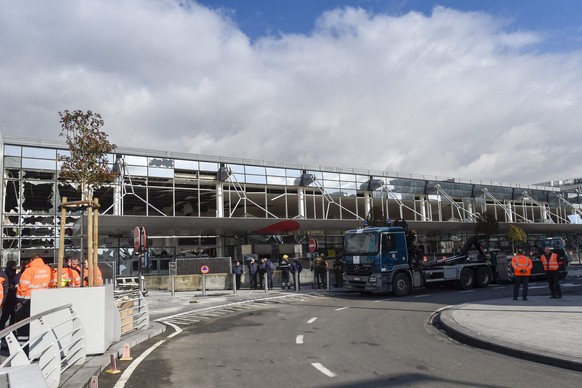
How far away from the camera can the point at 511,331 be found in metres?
10.1

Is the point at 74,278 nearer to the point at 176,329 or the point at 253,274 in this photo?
the point at 176,329

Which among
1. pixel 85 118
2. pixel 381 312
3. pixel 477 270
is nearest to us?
pixel 85 118

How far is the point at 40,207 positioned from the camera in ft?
83.5

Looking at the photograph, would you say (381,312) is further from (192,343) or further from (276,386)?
(276,386)

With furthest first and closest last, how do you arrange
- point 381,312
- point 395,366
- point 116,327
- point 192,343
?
point 381,312 → point 192,343 → point 116,327 → point 395,366

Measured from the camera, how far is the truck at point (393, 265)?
784 inches

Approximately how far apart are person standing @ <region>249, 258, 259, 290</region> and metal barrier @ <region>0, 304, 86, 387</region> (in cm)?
1677

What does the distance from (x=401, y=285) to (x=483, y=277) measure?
5335mm

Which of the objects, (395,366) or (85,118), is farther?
(85,118)

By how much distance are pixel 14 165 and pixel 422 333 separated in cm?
2233

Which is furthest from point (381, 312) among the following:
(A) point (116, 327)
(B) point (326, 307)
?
(A) point (116, 327)

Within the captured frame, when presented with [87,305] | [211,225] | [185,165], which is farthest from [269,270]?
[87,305]

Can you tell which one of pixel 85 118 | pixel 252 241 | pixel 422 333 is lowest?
pixel 422 333

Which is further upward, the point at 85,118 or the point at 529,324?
the point at 85,118
